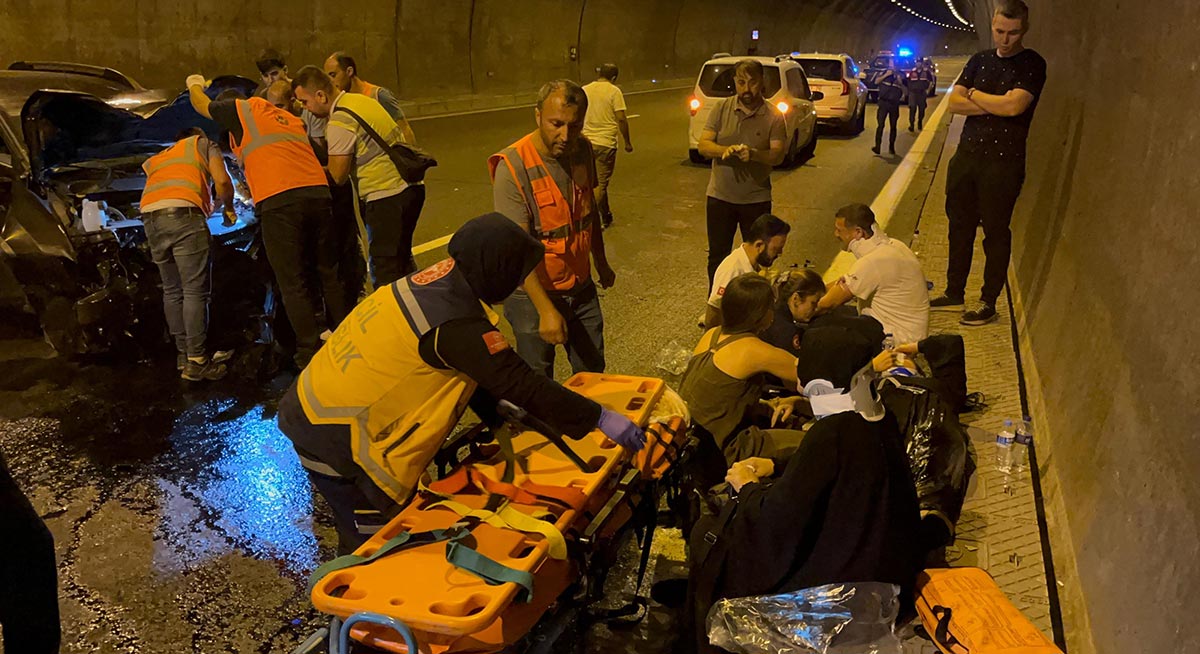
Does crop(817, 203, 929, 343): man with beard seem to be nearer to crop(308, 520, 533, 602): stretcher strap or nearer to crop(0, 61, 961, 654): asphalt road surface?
crop(0, 61, 961, 654): asphalt road surface

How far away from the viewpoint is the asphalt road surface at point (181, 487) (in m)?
3.34

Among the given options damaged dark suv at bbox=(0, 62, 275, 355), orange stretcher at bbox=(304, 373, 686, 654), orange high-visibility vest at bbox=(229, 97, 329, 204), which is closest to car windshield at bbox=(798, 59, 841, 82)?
damaged dark suv at bbox=(0, 62, 275, 355)

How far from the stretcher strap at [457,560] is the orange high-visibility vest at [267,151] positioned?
334cm

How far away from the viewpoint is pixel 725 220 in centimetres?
592

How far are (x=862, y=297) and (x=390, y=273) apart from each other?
10.3ft

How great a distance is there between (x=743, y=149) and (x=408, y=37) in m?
17.1

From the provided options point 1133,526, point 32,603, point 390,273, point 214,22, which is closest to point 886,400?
point 1133,526

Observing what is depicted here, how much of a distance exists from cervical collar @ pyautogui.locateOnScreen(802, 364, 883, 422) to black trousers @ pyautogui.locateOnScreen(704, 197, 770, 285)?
3140mm

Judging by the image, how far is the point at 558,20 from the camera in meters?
26.1

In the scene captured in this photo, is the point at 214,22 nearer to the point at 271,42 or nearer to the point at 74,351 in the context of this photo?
the point at 271,42

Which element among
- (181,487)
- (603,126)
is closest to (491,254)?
(181,487)

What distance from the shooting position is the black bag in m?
5.64

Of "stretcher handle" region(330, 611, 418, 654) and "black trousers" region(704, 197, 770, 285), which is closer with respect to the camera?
"stretcher handle" region(330, 611, 418, 654)

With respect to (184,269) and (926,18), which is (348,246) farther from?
(926,18)
